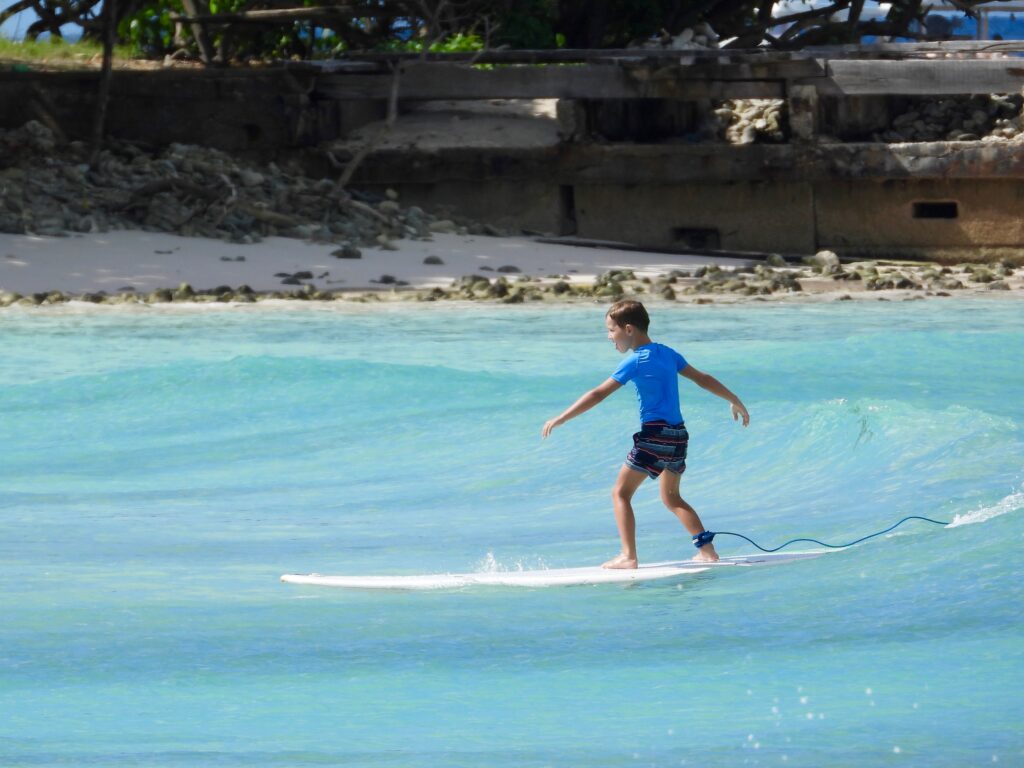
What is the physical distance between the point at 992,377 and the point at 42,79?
11.8m

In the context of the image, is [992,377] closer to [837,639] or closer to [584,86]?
[837,639]

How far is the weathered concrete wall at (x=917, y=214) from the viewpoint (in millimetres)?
18750

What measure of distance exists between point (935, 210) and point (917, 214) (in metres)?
0.21

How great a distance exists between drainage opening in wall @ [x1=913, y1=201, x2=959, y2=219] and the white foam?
1129 cm

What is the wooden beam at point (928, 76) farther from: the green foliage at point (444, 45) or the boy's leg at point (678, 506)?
the boy's leg at point (678, 506)

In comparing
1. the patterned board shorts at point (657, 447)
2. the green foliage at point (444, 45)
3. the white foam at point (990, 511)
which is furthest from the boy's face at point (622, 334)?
the green foliage at point (444, 45)

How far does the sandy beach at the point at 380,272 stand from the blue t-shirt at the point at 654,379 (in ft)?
31.9

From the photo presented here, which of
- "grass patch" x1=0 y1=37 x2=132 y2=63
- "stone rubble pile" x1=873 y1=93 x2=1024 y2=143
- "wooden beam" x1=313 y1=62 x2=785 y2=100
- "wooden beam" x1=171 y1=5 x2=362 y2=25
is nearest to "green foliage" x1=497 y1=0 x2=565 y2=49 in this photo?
"wooden beam" x1=313 y1=62 x2=785 y2=100

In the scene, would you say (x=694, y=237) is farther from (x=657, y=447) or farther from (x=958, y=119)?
(x=657, y=447)

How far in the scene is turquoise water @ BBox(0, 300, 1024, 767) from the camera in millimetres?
5316

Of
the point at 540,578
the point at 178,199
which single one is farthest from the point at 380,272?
the point at 540,578

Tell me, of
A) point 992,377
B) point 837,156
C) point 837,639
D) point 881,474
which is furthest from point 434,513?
point 837,156

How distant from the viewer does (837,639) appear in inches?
242

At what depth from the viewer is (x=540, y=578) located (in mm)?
6652
